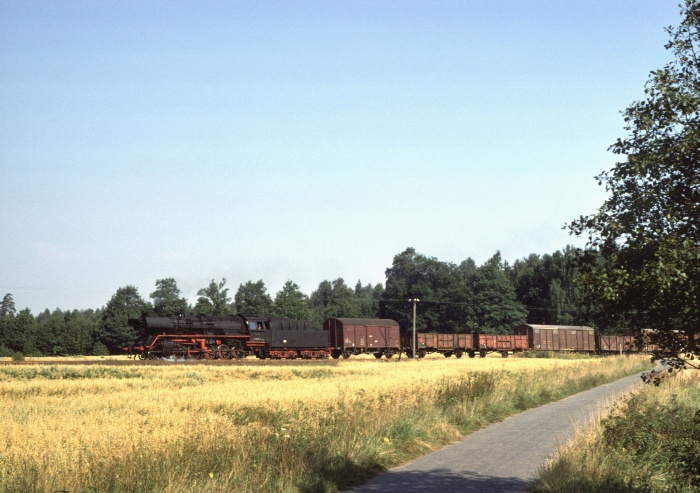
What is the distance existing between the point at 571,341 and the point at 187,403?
72264 millimetres

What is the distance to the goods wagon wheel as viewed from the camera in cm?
5844

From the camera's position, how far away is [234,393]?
26812 mm

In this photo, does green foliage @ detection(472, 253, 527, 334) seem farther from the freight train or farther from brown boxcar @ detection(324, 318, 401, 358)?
brown boxcar @ detection(324, 318, 401, 358)

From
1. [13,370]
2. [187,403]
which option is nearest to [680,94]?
[187,403]

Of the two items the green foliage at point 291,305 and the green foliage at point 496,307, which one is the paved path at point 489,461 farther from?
the green foliage at point 496,307

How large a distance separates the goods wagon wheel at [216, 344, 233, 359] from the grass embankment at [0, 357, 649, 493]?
86.1 feet

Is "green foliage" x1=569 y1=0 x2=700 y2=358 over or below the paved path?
over

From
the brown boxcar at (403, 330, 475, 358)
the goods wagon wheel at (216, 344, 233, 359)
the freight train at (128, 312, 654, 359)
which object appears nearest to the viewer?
the freight train at (128, 312, 654, 359)

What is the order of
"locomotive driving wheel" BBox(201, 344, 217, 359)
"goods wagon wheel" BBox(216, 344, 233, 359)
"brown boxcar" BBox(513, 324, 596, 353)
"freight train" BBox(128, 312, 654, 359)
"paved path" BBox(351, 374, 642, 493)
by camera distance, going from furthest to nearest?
"brown boxcar" BBox(513, 324, 596, 353)
"goods wagon wheel" BBox(216, 344, 233, 359)
"locomotive driving wheel" BBox(201, 344, 217, 359)
"freight train" BBox(128, 312, 654, 359)
"paved path" BBox(351, 374, 642, 493)

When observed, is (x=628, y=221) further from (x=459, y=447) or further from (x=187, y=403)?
(x=187, y=403)

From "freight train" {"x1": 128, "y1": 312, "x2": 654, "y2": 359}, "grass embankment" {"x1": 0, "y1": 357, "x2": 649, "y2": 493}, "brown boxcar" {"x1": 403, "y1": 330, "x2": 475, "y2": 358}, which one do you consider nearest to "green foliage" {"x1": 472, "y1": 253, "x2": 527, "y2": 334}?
"freight train" {"x1": 128, "y1": 312, "x2": 654, "y2": 359}

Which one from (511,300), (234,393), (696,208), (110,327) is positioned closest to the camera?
(696,208)

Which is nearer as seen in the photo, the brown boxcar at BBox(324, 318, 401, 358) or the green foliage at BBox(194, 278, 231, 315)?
the brown boxcar at BBox(324, 318, 401, 358)

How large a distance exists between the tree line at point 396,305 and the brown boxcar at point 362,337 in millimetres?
44110
